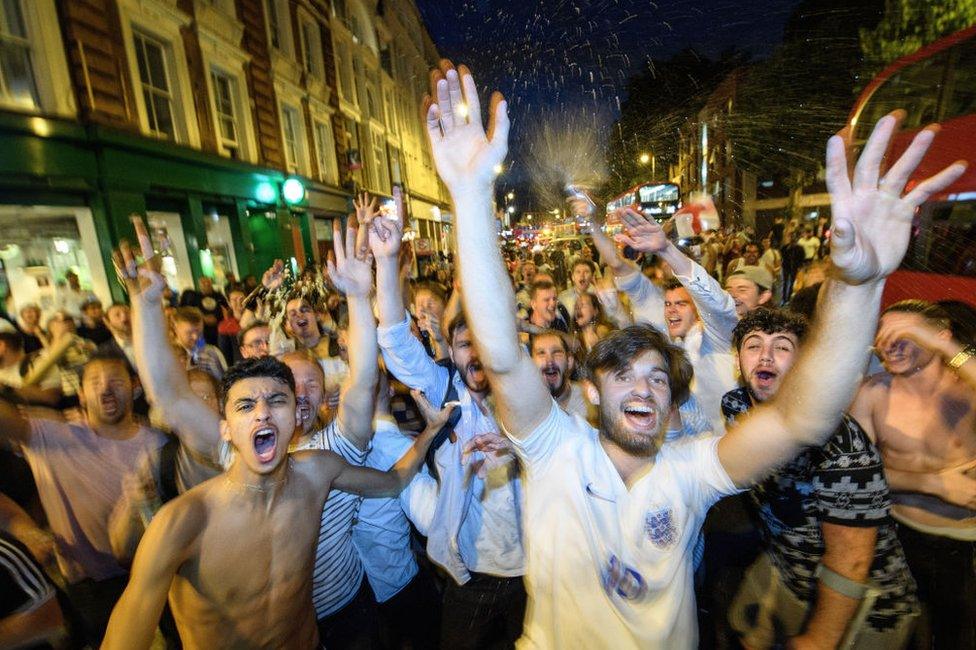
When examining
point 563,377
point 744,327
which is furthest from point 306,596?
point 744,327

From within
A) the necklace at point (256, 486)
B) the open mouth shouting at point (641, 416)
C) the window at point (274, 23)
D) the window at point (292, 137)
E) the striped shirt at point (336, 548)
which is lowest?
the striped shirt at point (336, 548)

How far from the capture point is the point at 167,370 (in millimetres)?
2295

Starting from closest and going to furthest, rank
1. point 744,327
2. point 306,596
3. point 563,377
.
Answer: point 306,596
point 744,327
point 563,377

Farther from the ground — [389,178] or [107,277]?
[389,178]

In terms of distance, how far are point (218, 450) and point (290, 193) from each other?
44.3 feet

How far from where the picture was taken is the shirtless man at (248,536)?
1.80m

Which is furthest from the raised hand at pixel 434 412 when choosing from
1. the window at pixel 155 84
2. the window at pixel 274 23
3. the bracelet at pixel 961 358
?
the window at pixel 274 23

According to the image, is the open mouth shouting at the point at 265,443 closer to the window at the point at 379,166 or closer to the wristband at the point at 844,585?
the wristband at the point at 844,585

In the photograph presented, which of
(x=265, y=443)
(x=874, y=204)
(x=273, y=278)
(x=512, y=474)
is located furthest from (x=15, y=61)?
(x=874, y=204)

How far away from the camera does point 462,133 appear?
1.49 meters

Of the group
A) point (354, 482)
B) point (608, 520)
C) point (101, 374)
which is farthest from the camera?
point (101, 374)

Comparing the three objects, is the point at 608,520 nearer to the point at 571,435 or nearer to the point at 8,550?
the point at 571,435

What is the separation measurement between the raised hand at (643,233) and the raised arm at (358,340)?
1.76m

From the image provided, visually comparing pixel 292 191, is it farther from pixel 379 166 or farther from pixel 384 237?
pixel 384 237
